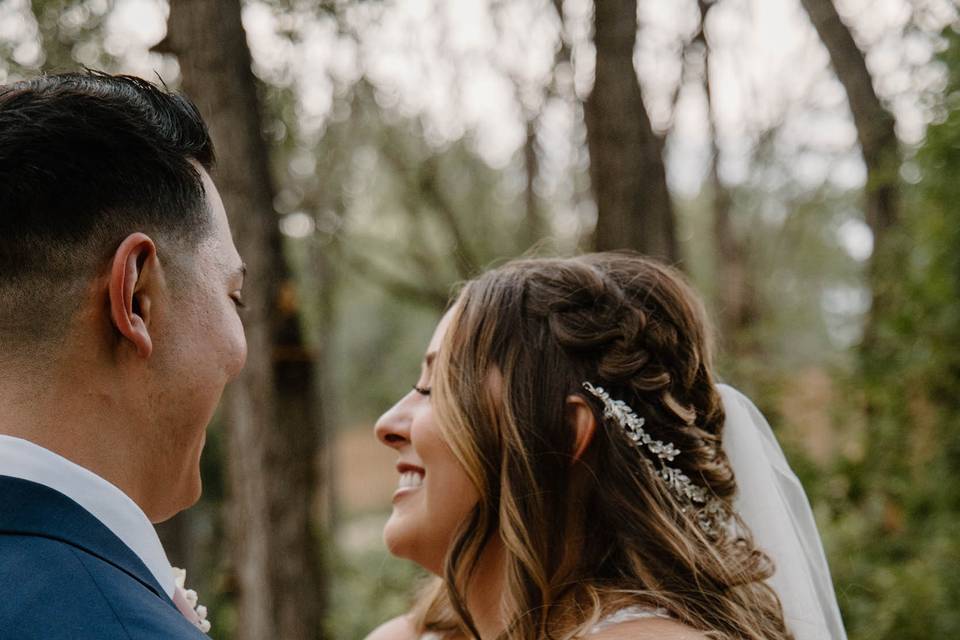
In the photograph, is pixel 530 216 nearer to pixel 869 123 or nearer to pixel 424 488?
pixel 869 123

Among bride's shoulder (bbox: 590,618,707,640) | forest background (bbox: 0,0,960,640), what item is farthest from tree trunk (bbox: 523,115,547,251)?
bride's shoulder (bbox: 590,618,707,640)

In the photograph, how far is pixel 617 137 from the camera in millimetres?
4855

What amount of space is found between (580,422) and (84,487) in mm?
1275

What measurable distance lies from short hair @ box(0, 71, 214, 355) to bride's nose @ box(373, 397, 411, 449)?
1118mm

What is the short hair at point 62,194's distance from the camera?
140 cm

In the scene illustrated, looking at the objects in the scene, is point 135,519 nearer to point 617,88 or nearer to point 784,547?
point 784,547

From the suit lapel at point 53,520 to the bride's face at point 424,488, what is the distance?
45.3 inches

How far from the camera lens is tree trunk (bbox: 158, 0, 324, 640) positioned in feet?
13.9

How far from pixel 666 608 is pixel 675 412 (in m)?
0.48

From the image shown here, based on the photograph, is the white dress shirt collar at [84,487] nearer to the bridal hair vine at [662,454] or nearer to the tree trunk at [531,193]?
the bridal hair vine at [662,454]

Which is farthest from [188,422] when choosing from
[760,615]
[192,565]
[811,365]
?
[192,565]

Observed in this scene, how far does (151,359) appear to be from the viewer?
4.91ft

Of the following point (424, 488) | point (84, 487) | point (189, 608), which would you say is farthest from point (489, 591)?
point (84, 487)

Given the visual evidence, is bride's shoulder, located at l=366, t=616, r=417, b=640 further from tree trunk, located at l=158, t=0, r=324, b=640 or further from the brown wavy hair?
tree trunk, located at l=158, t=0, r=324, b=640
